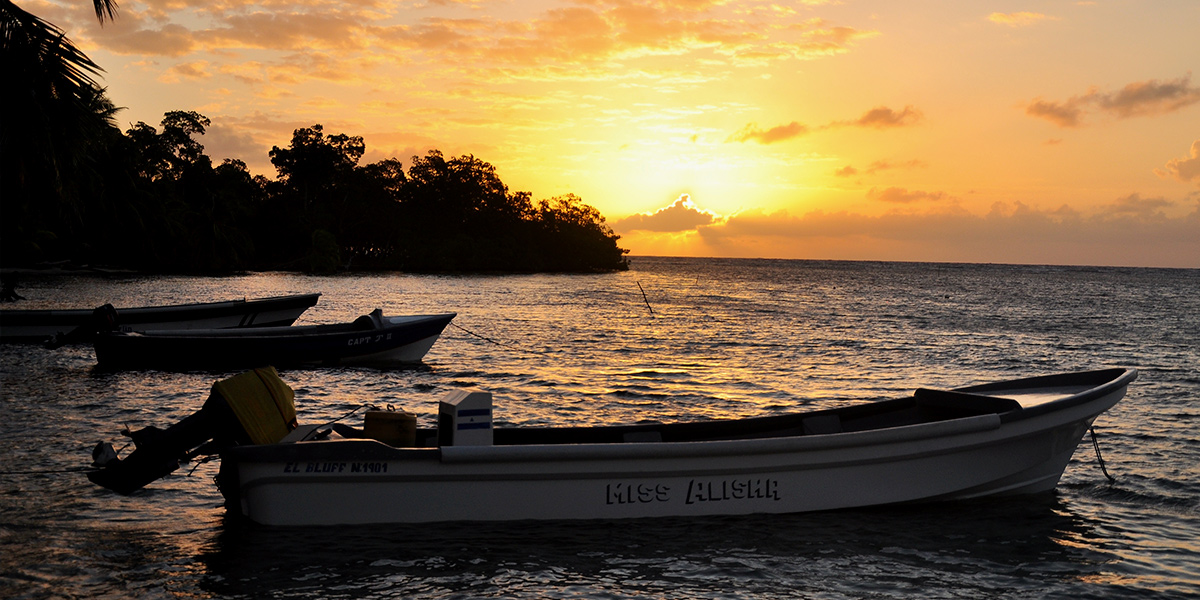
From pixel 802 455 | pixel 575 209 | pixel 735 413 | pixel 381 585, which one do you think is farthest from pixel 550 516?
pixel 575 209

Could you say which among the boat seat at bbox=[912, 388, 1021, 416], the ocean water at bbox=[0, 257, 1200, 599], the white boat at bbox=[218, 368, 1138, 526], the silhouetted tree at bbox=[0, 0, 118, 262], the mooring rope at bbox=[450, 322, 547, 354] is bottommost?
the ocean water at bbox=[0, 257, 1200, 599]

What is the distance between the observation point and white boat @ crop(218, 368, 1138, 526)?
8.05 m

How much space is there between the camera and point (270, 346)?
21.4 metres

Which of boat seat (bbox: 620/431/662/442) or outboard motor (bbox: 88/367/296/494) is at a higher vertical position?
outboard motor (bbox: 88/367/296/494)

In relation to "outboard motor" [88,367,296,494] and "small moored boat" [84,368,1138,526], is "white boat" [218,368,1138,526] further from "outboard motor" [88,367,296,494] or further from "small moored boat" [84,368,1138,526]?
"outboard motor" [88,367,296,494]

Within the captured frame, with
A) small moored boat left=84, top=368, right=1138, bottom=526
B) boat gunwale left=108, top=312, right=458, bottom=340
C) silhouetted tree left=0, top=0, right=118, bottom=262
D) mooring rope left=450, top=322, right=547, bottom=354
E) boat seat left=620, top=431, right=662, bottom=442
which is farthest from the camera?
mooring rope left=450, top=322, right=547, bottom=354

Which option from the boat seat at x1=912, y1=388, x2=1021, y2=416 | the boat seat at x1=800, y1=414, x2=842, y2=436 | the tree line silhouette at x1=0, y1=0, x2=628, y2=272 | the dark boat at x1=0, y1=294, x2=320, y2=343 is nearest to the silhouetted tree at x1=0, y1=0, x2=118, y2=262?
the tree line silhouette at x1=0, y1=0, x2=628, y2=272

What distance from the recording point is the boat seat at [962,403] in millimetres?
9703

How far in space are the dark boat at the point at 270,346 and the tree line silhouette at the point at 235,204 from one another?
4.64 m

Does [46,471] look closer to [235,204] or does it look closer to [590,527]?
[590,527]

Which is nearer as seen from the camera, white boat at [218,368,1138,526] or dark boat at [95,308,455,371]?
white boat at [218,368,1138,526]

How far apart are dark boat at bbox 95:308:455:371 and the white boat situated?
44.9 feet

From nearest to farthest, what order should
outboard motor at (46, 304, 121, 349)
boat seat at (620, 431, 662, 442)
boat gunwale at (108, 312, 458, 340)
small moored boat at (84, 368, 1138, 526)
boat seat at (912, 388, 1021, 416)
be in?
small moored boat at (84, 368, 1138, 526), boat seat at (912, 388, 1021, 416), boat seat at (620, 431, 662, 442), outboard motor at (46, 304, 121, 349), boat gunwale at (108, 312, 458, 340)

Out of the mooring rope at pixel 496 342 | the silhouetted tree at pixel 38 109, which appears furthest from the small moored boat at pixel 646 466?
the mooring rope at pixel 496 342
